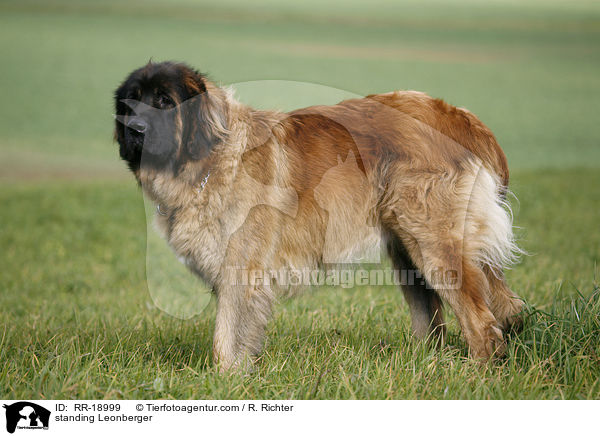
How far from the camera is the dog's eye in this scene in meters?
2.92

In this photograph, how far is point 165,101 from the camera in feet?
9.64

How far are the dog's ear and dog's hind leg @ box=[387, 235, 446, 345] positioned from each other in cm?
131

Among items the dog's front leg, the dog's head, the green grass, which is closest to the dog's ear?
the dog's head

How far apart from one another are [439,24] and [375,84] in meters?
3.58

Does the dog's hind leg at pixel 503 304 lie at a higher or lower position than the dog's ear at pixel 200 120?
lower

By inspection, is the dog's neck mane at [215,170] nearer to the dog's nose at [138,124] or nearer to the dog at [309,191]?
the dog at [309,191]

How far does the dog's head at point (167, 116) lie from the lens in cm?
292

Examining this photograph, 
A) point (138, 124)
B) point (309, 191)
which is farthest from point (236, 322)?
point (138, 124)

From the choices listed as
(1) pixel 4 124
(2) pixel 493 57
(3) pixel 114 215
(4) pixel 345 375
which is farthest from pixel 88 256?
(2) pixel 493 57

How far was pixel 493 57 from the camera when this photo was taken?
639 inches
